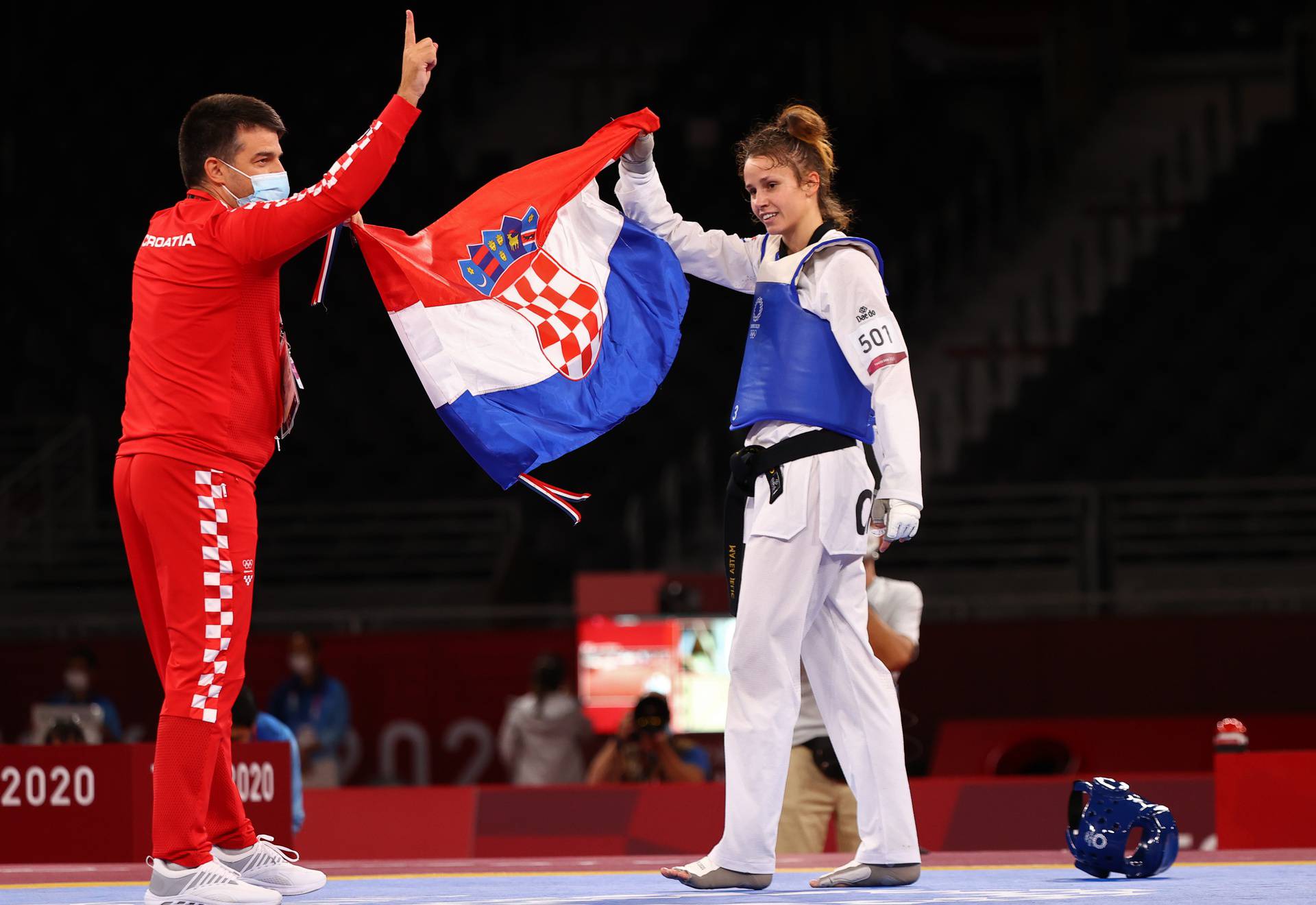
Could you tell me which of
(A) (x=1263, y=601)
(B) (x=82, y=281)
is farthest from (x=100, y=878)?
(B) (x=82, y=281)

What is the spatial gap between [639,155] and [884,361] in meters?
0.96

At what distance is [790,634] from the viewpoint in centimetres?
455

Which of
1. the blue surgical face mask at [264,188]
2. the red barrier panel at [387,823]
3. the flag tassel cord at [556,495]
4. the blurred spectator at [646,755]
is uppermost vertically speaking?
the blue surgical face mask at [264,188]

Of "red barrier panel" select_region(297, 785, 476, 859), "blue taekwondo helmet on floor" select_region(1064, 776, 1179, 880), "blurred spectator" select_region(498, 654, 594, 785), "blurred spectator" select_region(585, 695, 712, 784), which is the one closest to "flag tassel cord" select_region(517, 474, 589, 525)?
"blue taekwondo helmet on floor" select_region(1064, 776, 1179, 880)

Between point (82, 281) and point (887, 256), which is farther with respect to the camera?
point (887, 256)

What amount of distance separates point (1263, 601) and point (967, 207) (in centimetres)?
686

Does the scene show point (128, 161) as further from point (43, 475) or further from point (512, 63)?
point (512, 63)

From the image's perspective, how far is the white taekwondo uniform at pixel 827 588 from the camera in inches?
177

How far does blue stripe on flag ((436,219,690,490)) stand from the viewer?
4895mm

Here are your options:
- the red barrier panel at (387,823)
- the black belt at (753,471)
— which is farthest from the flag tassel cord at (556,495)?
the red barrier panel at (387,823)

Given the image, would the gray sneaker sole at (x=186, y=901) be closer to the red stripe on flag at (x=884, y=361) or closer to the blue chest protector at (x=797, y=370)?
the blue chest protector at (x=797, y=370)

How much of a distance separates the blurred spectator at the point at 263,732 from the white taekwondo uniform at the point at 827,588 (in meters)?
2.37

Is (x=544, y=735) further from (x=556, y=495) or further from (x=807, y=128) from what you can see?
(x=807, y=128)

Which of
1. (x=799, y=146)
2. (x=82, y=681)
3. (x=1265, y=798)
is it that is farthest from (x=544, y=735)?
(x=799, y=146)
